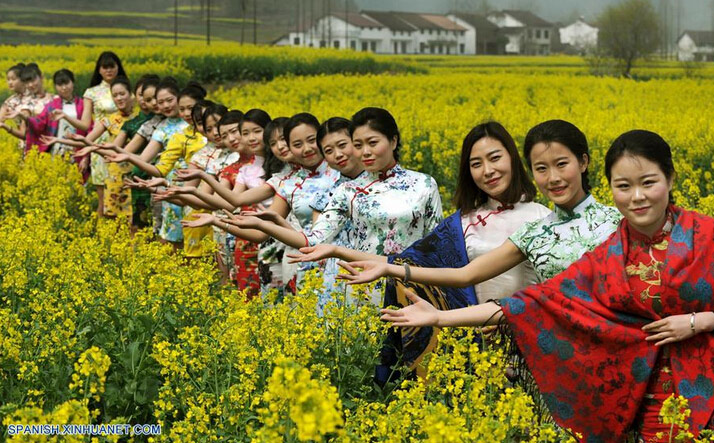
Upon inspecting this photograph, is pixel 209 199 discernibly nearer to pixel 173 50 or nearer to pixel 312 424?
pixel 312 424

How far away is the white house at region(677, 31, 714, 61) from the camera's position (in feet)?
60.1

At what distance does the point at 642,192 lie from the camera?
3510 mm

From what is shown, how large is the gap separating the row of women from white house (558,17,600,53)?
718 inches

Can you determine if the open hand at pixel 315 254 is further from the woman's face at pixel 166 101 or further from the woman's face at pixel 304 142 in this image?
the woman's face at pixel 166 101

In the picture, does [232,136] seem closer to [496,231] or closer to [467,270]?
[496,231]

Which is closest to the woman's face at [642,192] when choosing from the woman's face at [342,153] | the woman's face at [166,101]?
the woman's face at [342,153]

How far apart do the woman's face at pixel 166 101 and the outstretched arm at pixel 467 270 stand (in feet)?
16.4

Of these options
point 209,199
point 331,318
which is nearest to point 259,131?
point 209,199

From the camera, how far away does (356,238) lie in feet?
17.7

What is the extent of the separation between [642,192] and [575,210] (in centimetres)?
67

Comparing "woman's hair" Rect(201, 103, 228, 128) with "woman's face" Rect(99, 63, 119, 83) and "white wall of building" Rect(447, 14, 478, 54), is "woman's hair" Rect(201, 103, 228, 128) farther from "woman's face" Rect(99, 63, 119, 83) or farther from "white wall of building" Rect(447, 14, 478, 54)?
"white wall of building" Rect(447, 14, 478, 54)

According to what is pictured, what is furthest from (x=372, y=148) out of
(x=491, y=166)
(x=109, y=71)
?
(x=109, y=71)

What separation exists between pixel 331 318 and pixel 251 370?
693 millimetres

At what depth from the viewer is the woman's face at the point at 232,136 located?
24.5 ft
